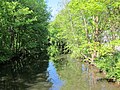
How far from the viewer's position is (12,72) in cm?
3541

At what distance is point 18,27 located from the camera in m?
47.6

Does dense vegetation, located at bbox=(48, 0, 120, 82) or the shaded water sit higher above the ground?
dense vegetation, located at bbox=(48, 0, 120, 82)

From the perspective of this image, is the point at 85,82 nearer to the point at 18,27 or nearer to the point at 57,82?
the point at 57,82

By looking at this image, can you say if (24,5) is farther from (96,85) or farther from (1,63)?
(96,85)

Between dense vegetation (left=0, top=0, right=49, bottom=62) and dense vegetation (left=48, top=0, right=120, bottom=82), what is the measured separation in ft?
24.4

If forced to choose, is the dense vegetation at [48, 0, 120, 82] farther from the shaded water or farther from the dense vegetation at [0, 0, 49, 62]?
the dense vegetation at [0, 0, 49, 62]

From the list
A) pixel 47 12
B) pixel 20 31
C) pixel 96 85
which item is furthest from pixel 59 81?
pixel 47 12

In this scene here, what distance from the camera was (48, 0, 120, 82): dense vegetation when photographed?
2630 cm

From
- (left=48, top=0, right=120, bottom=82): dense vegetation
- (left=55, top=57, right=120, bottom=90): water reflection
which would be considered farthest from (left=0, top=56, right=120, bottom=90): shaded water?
(left=48, top=0, right=120, bottom=82): dense vegetation

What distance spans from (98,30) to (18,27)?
16.5 metres

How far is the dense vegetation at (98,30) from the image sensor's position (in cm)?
2630

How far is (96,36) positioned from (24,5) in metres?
19.1

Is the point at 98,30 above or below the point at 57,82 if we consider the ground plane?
above

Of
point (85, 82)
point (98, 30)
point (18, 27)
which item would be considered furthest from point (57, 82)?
point (18, 27)
